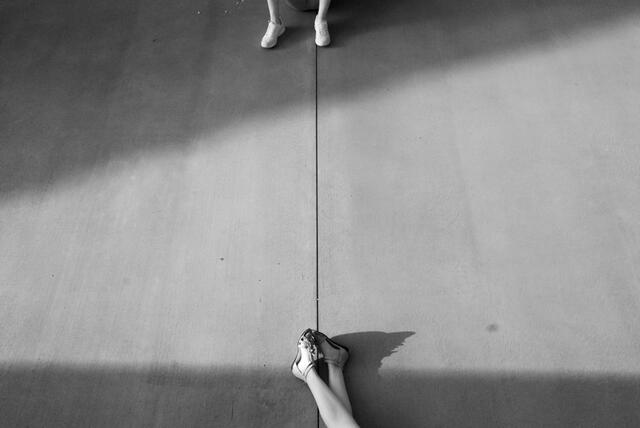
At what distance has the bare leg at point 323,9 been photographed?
108 inches

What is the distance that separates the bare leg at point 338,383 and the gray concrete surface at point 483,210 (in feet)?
0.21

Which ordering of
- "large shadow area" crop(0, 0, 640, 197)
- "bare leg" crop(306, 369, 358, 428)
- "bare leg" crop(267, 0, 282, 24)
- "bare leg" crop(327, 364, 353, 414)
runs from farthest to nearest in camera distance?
"bare leg" crop(267, 0, 282, 24), "large shadow area" crop(0, 0, 640, 197), "bare leg" crop(327, 364, 353, 414), "bare leg" crop(306, 369, 358, 428)

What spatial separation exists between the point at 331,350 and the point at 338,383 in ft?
0.42

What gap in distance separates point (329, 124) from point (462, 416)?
1.49 meters

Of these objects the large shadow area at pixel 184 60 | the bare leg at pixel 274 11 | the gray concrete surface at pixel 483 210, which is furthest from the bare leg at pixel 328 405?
the bare leg at pixel 274 11

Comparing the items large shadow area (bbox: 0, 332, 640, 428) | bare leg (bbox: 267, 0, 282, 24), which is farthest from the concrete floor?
bare leg (bbox: 267, 0, 282, 24)

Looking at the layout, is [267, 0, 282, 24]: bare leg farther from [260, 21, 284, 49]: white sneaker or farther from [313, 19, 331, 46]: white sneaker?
[313, 19, 331, 46]: white sneaker

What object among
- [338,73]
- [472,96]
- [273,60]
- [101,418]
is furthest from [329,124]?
[101,418]

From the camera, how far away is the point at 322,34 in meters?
2.75

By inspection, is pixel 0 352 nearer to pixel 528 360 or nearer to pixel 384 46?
pixel 528 360

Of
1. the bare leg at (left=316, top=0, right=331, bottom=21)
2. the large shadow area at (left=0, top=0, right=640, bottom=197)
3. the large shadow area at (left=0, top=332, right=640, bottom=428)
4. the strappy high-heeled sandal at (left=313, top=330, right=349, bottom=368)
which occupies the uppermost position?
the bare leg at (left=316, top=0, right=331, bottom=21)

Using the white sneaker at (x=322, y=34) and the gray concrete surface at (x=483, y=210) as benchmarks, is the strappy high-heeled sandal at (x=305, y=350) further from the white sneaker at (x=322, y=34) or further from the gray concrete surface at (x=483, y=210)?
the white sneaker at (x=322, y=34)

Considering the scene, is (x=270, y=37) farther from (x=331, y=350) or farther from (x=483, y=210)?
(x=331, y=350)

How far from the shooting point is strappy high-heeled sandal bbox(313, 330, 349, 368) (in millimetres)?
1886
